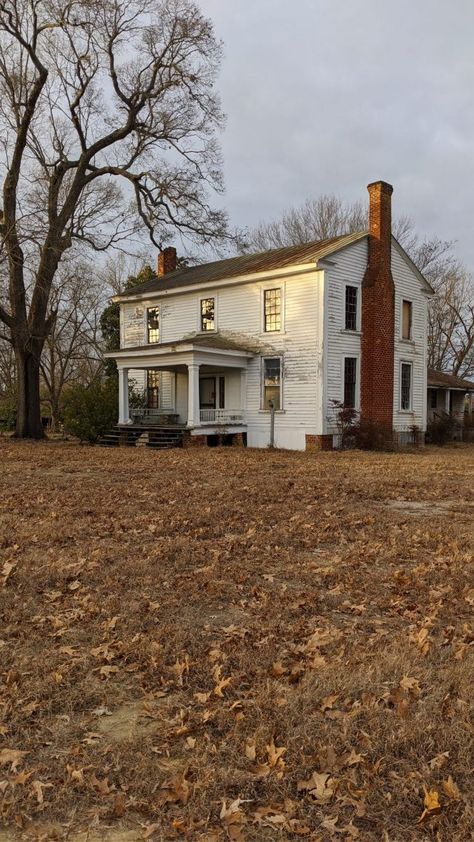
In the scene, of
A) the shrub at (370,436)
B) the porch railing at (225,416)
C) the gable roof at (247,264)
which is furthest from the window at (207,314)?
the shrub at (370,436)

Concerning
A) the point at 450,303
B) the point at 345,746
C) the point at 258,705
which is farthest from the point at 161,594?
the point at 450,303

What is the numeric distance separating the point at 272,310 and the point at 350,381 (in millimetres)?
3705

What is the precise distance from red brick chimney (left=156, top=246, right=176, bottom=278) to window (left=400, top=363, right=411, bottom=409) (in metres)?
12.6

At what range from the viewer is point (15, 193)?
23.0 metres

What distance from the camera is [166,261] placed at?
2902cm

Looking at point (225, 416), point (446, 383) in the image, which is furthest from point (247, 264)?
point (446, 383)

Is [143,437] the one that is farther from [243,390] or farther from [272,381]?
[272,381]

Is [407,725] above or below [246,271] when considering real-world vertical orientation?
below

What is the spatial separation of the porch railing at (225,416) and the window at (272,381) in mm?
975

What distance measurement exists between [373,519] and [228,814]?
588 centimetres

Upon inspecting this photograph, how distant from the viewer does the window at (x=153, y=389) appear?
24641 mm

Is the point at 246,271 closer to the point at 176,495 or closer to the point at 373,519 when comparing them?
the point at 176,495

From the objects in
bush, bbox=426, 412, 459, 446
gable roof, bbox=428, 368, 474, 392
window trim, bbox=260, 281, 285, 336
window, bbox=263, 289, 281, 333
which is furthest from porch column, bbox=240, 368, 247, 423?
gable roof, bbox=428, 368, 474, 392

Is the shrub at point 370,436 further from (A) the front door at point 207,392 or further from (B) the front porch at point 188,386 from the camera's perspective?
(A) the front door at point 207,392
